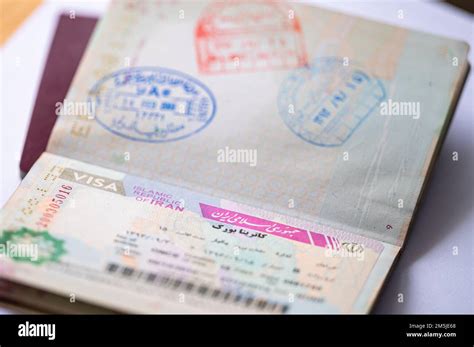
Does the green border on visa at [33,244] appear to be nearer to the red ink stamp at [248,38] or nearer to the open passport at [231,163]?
the open passport at [231,163]

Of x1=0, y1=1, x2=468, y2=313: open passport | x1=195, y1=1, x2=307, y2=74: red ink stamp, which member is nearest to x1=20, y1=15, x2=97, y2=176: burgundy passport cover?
x1=0, y1=1, x2=468, y2=313: open passport

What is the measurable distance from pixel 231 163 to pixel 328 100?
4.6 inches

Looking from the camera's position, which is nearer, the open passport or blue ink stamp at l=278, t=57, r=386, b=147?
the open passport

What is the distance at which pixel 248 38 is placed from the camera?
721 millimetres

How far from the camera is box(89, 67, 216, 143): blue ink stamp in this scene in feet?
2.12

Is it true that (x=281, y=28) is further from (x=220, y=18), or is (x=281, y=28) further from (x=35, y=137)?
(x=35, y=137)

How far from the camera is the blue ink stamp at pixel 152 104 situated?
25.5 inches

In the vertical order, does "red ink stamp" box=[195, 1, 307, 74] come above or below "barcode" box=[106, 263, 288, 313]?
above

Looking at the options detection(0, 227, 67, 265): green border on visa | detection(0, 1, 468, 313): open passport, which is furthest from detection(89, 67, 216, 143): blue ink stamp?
detection(0, 227, 67, 265): green border on visa
